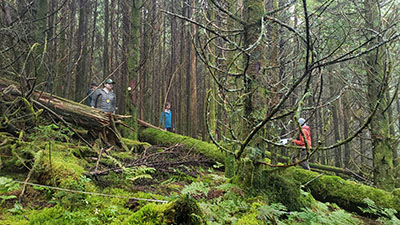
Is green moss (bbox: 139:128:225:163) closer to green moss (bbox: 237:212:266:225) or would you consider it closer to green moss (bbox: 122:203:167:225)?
green moss (bbox: 237:212:266:225)

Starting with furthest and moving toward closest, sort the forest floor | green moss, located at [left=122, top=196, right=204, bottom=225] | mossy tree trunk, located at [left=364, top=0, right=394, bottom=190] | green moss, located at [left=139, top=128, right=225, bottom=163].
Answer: green moss, located at [left=139, top=128, right=225, bottom=163] < mossy tree trunk, located at [left=364, top=0, right=394, bottom=190] < the forest floor < green moss, located at [left=122, top=196, right=204, bottom=225]

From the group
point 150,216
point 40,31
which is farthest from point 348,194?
point 40,31

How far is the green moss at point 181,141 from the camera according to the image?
6.32 m

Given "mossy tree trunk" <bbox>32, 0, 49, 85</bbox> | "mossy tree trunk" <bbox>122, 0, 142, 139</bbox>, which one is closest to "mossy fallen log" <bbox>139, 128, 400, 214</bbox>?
"mossy tree trunk" <bbox>122, 0, 142, 139</bbox>

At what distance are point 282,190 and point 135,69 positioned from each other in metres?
6.04

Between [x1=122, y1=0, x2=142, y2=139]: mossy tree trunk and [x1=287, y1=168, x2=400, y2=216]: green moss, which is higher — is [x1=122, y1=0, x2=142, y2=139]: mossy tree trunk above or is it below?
above

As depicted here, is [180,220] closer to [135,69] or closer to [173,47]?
[135,69]

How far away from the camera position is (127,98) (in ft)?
24.5

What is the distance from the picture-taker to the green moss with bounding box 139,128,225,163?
6323 mm

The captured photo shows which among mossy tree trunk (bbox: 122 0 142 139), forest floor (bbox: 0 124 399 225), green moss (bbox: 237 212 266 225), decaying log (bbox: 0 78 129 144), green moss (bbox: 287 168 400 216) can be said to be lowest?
green moss (bbox: 287 168 400 216)

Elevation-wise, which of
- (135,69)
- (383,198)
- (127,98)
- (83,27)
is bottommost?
(383,198)

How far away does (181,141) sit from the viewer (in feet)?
23.5

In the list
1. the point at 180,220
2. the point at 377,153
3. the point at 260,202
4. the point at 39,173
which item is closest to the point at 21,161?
the point at 39,173

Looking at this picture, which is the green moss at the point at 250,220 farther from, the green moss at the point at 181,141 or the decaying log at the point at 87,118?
the decaying log at the point at 87,118
